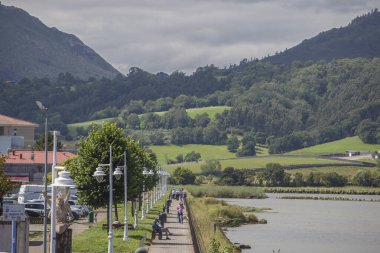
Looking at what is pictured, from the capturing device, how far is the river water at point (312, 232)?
7438cm

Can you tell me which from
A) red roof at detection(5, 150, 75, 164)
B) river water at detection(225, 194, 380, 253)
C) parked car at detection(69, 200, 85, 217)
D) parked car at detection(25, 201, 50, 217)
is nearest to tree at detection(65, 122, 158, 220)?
parked car at detection(25, 201, 50, 217)

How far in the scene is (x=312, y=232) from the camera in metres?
90.8

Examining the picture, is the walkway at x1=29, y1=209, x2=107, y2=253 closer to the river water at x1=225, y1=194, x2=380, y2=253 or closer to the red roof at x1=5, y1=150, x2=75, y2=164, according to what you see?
the river water at x1=225, y1=194, x2=380, y2=253

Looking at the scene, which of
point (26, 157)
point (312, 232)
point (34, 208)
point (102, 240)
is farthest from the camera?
point (26, 157)

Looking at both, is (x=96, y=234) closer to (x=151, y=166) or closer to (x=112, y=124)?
(x=112, y=124)

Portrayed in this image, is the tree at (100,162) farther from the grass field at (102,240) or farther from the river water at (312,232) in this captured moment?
the river water at (312,232)

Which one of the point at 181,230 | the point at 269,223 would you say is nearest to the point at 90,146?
the point at 181,230

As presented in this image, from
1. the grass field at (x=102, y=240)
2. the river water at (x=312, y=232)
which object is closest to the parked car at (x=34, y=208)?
the grass field at (x=102, y=240)

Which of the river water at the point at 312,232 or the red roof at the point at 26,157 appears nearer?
the river water at the point at 312,232

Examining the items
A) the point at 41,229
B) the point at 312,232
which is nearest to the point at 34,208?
the point at 41,229

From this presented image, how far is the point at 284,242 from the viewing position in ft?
255

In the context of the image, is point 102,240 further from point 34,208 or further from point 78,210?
point 78,210

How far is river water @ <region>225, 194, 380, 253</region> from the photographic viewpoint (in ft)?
244

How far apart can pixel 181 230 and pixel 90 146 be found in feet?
38.5
